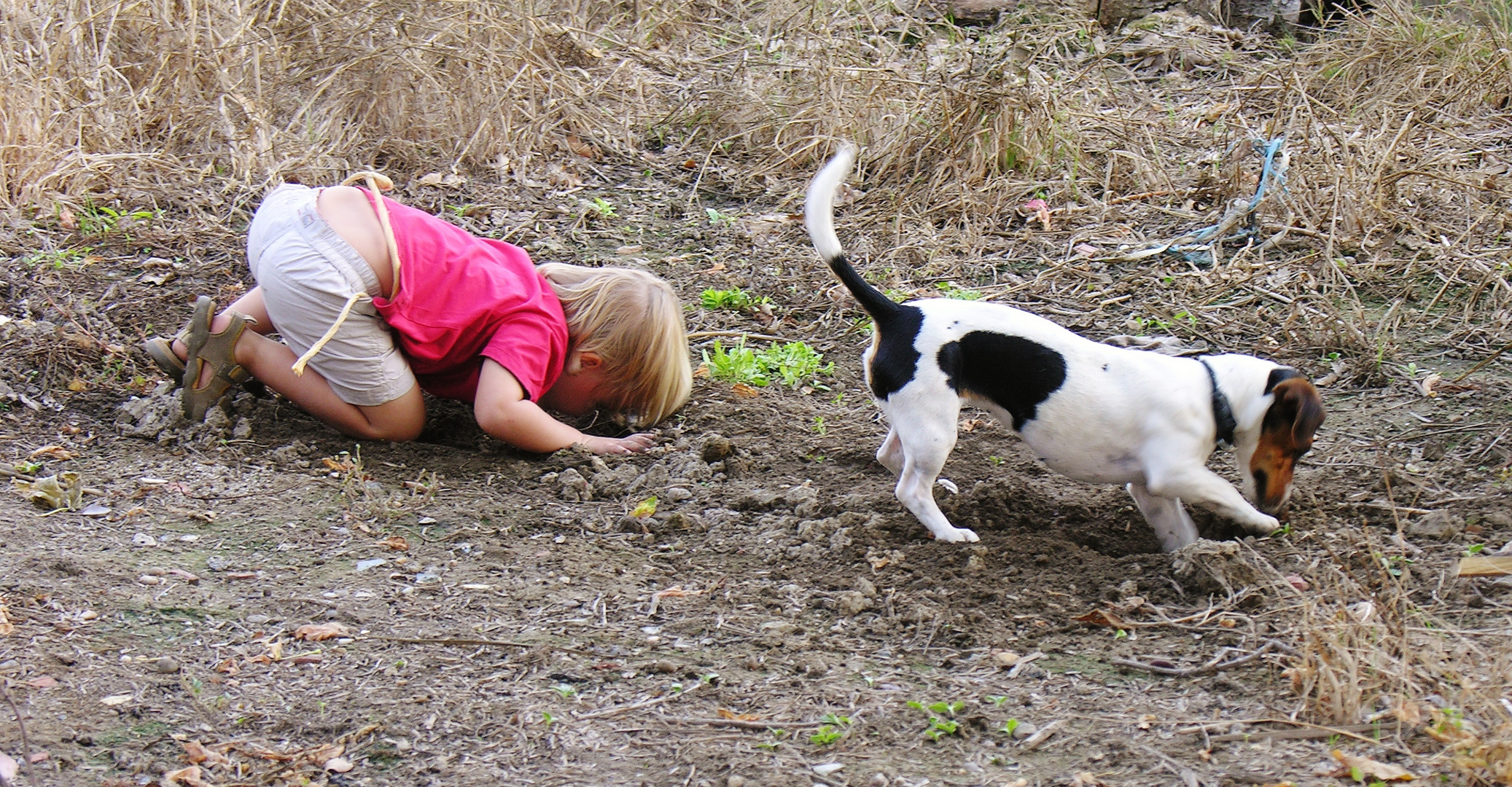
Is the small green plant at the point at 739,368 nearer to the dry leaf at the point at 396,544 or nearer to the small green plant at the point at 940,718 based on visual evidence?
the dry leaf at the point at 396,544

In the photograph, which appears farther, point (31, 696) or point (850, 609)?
point (850, 609)

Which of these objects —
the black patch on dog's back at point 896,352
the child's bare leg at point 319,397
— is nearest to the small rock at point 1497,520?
the black patch on dog's back at point 896,352

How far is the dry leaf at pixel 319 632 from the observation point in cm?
288

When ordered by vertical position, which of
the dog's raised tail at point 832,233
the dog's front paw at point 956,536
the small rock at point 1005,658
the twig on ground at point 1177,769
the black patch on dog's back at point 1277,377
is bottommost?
the dog's front paw at point 956,536

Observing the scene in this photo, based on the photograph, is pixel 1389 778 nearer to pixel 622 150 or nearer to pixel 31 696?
pixel 31 696

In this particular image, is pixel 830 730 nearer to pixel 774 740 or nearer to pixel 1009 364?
pixel 774 740

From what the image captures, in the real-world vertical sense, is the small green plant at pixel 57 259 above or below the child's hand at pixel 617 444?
above

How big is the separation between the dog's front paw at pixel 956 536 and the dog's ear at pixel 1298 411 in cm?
87

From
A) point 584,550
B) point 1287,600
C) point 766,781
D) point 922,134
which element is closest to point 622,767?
point 766,781

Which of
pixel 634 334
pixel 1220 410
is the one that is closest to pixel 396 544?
pixel 634 334

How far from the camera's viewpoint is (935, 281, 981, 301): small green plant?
5.29 meters

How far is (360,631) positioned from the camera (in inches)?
115

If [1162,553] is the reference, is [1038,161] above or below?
above

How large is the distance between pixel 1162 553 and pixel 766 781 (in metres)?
1.57
